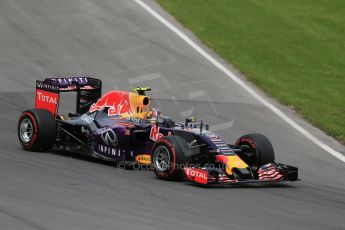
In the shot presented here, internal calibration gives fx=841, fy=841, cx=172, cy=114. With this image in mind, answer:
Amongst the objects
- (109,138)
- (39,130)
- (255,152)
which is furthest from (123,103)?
(255,152)

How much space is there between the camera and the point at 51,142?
15750 mm

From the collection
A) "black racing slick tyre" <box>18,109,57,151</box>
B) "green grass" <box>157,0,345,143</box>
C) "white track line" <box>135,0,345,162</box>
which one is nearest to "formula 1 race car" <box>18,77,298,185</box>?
"black racing slick tyre" <box>18,109,57,151</box>

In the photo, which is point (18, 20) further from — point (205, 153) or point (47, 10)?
point (205, 153)

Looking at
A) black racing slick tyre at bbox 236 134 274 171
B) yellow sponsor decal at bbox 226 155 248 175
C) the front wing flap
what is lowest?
the front wing flap

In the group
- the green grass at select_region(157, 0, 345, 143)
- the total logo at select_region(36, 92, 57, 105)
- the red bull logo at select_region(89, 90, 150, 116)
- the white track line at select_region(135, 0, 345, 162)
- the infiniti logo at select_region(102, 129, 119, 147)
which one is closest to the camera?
the infiniti logo at select_region(102, 129, 119, 147)

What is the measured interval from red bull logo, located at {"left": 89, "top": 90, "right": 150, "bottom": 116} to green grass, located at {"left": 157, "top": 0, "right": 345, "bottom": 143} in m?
6.29

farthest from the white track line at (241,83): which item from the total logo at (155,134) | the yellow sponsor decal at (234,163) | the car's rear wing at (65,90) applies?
the car's rear wing at (65,90)

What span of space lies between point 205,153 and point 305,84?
11418mm

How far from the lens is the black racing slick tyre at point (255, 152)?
14633 mm

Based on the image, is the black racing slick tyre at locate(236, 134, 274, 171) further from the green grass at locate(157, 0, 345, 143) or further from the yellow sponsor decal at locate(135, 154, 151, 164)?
the green grass at locate(157, 0, 345, 143)

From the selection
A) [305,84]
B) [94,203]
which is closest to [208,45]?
[305,84]

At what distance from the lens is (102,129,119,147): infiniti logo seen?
1516 cm

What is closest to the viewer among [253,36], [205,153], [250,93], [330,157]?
[205,153]

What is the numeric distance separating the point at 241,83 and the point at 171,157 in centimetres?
1090
